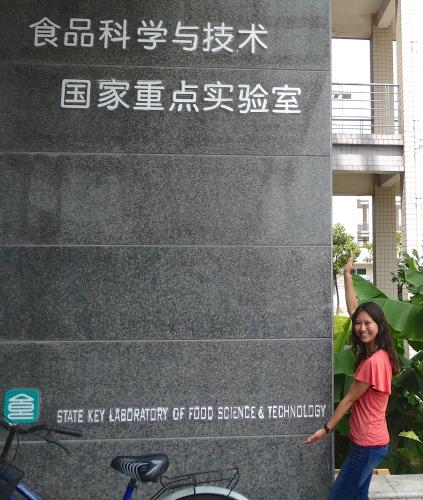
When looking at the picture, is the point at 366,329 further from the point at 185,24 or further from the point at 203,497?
the point at 185,24

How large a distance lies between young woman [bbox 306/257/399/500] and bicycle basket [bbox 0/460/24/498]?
1.66m

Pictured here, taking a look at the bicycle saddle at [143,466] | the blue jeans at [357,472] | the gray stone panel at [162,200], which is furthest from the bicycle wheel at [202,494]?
the gray stone panel at [162,200]

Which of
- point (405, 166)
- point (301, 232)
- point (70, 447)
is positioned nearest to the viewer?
point (70, 447)

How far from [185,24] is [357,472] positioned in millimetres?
3131

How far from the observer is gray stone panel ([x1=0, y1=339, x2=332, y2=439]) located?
321 centimetres

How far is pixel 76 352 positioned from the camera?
3246 mm

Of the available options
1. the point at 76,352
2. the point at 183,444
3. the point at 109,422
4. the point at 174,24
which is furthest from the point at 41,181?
the point at 183,444

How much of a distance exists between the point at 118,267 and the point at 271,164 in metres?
1.30

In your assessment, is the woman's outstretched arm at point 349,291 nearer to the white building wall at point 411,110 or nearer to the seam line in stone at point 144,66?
the seam line in stone at point 144,66

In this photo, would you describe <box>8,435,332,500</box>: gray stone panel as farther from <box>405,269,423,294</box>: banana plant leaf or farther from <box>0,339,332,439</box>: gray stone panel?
<box>405,269,423,294</box>: banana plant leaf

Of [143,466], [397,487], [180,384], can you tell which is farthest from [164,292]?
[397,487]

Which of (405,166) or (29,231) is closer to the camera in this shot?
(29,231)

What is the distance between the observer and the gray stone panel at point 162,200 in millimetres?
3330

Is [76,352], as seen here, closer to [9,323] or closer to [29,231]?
[9,323]
